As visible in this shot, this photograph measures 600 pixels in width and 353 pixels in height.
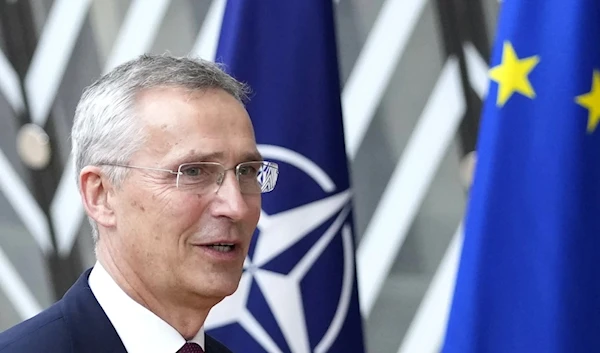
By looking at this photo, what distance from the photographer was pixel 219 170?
60.2 inches

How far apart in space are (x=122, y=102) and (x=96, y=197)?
0.15 m

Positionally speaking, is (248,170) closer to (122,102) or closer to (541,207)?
(122,102)

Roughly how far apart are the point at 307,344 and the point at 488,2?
4.52ft

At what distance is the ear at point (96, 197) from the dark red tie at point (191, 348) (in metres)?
0.21

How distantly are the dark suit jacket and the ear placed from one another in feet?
0.35

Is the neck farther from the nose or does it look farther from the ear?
the nose

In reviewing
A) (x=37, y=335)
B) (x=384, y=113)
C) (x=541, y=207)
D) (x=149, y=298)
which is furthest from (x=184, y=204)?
(x=384, y=113)

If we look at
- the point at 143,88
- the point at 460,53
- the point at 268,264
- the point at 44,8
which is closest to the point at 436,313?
the point at 460,53

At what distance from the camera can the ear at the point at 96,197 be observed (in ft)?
5.12

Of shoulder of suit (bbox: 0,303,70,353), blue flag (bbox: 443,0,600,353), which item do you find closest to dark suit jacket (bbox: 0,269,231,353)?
shoulder of suit (bbox: 0,303,70,353)

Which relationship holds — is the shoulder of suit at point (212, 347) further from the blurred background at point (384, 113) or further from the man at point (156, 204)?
the blurred background at point (384, 113)

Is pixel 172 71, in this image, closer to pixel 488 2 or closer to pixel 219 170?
pixel 219 170

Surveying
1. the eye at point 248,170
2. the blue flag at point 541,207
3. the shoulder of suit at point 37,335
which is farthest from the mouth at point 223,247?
the blue flag at point 541,207

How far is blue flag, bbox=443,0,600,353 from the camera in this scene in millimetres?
2275
